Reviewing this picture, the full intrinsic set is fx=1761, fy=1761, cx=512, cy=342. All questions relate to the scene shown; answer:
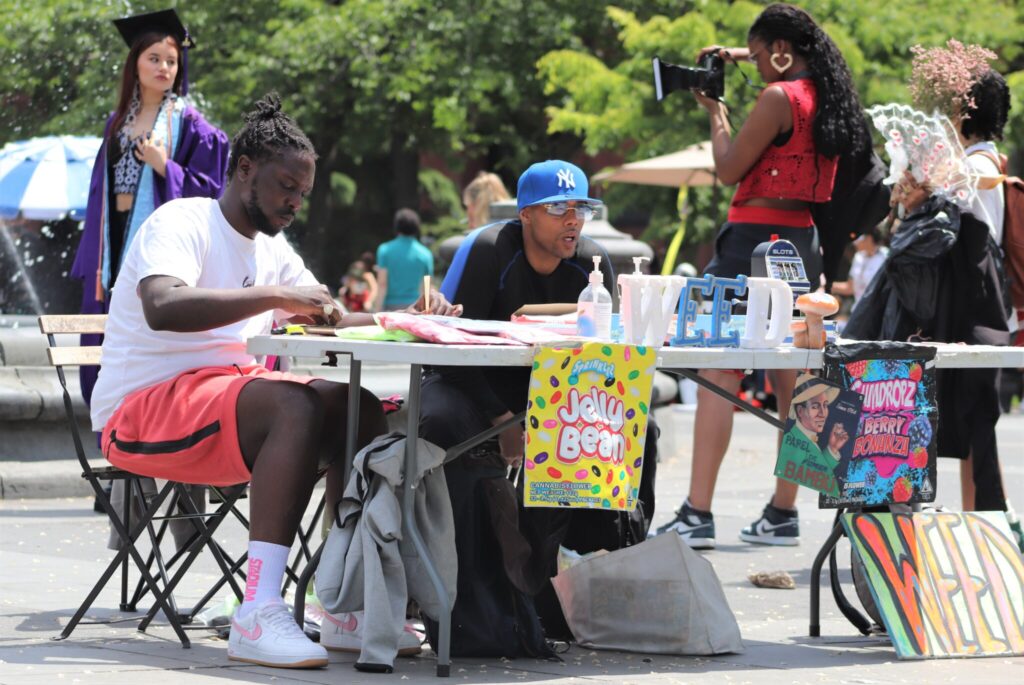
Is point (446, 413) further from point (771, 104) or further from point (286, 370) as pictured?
point (771, 104)

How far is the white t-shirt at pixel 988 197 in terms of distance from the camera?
655 cm

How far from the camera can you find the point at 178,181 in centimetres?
694

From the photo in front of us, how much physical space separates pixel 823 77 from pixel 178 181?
103 inches

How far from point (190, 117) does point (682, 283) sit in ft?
9.19

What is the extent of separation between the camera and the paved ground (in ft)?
15.1

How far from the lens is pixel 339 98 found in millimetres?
25422

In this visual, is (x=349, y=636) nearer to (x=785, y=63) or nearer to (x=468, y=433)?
(x=468, y=433)

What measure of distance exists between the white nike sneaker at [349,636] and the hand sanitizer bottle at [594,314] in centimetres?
99

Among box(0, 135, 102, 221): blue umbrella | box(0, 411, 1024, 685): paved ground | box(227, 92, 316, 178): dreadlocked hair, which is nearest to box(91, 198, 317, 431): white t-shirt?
box(227, 92, 316, 178): dreadlocked hair

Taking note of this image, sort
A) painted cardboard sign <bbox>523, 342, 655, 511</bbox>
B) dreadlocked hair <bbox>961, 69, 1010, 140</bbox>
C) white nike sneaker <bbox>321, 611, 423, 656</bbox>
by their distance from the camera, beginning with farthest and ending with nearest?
dreadlocked hair <bbox>961, 69, 1010, 140</bbox>, white nike sneaker <bbox>321, 611, 423, 656</bbox>, painted cardboard sign <bbox>523, 342, 655, 511</bbox>

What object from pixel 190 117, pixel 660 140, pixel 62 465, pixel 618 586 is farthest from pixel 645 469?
pixel 660 140

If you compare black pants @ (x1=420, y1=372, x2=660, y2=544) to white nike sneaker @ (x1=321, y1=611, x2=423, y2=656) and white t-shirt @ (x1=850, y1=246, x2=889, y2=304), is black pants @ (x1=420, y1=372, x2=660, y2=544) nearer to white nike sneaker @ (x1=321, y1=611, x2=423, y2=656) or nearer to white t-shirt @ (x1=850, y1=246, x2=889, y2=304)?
white nike sneaker @ (x1=321, y1=611, x2=423, y2=656)

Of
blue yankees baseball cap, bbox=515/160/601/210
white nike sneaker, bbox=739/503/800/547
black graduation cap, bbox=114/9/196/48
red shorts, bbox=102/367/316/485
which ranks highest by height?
black graduation cap, bbox=114/9/196/48

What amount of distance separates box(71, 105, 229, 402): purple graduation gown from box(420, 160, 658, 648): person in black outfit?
180 centimetres
